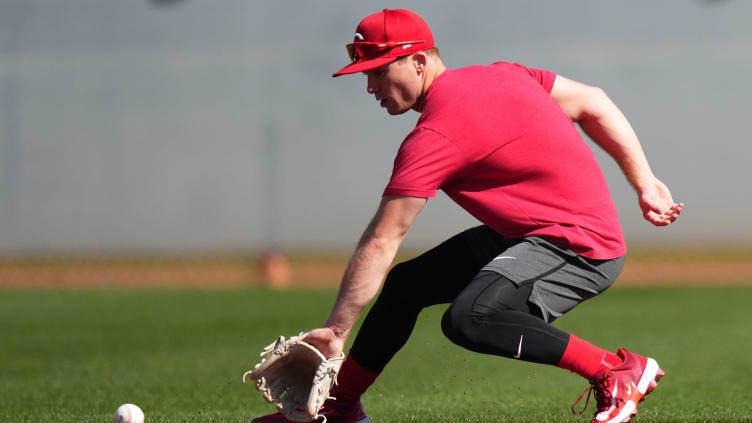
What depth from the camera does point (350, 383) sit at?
4.84 m

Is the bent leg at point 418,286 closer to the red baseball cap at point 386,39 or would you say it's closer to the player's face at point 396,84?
the player's face at point 396,84

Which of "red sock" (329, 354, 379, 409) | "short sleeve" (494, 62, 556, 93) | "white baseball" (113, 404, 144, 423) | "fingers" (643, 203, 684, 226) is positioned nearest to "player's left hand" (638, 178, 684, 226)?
"fingers" (643, 203, 684, 226)

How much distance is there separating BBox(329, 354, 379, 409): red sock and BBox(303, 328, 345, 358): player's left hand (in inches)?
25.6

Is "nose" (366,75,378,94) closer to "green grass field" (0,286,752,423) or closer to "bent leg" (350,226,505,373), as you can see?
"bent leg" (350,226,505,373)

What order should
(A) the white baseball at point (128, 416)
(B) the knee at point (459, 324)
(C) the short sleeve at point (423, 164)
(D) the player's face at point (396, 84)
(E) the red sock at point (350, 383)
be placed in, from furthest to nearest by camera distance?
(A) the white baseball at point (128, 416) < (E) the red sock at point (350, 383) < (D) the player's face at point (396, 84) < (B) the knee at point (459, 324) < (C) the short sleeve at point (423, 164)

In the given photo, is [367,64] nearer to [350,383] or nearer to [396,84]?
[396,84]

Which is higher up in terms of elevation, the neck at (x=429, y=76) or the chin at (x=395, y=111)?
the neck at (x=429, y=76)

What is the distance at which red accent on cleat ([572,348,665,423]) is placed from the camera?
4.21 m

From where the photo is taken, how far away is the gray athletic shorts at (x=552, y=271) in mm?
4239

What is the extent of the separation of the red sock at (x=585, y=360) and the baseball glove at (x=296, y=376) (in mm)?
988

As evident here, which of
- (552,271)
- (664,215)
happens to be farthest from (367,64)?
(664,215)

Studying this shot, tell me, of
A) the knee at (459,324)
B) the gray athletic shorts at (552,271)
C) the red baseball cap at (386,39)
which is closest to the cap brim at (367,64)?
the red baseball cap at (386,39)

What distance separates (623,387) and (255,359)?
641 cm

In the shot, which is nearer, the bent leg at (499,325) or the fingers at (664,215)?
the bent leg at (499,325)
